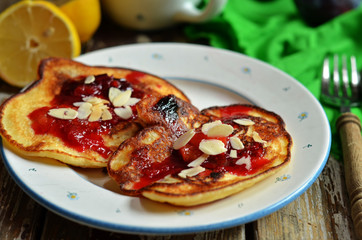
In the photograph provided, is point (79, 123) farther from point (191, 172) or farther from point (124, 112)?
point (191, 172)

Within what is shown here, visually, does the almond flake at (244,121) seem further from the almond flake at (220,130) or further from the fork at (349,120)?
the fork at (349,120)

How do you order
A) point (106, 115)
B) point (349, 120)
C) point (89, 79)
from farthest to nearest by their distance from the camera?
1. point (349, 120)
2. point (89, 79)
3. point (106, 115)

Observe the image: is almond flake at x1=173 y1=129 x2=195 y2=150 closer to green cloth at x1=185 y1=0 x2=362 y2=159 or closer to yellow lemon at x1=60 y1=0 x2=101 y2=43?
green cloth at x1=185 y1=0 x2=362 y2=159

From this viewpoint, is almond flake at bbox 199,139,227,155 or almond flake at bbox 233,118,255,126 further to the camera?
almond flake at bbox 233,118,255,126

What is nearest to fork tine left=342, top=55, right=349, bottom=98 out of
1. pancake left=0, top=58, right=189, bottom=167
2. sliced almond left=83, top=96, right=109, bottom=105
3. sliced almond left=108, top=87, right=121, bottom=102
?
pancake left=0, top=58, right=189, bottom=167

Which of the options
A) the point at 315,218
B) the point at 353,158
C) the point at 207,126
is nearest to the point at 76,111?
the point at 207,126

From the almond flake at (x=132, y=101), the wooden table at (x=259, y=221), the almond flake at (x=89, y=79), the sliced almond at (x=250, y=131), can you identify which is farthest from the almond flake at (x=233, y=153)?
the almond flake at (x=89, y=79)
